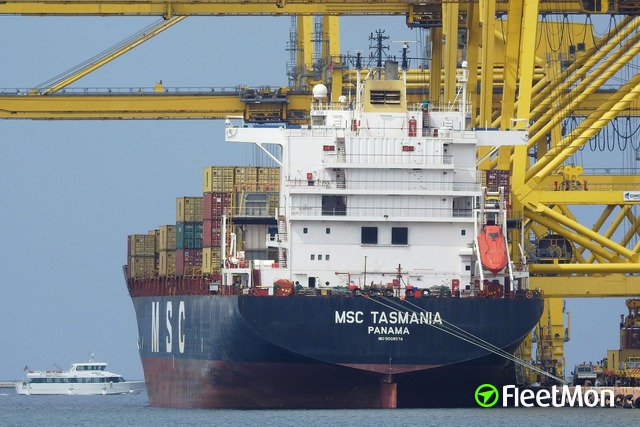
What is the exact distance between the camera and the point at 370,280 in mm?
51219

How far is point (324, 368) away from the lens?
1944 inches

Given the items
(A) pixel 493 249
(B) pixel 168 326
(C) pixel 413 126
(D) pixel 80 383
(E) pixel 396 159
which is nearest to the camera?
(A) pixel 493 249

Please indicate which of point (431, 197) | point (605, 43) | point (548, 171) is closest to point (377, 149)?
point (431, 197)

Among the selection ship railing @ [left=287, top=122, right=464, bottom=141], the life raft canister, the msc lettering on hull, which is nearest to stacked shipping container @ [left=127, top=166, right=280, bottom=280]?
the msc lettering on hull

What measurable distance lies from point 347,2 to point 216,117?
961 cm

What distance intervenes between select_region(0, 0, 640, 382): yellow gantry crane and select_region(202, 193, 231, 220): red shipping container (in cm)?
554

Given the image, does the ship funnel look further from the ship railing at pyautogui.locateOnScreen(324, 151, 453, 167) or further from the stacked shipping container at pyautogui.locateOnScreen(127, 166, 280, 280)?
the stacked shipping container at pyautogui.locateOnScreen(127, 166, 280, 280)

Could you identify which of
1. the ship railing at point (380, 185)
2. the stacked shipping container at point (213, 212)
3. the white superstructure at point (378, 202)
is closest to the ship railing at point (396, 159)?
the white superstructure at point (378, 202)

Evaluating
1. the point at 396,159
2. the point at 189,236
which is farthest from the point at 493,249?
the point at 189,236

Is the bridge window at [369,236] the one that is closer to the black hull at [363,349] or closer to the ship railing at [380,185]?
the ship railing at [380,185]

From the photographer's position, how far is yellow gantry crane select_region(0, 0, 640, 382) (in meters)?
55.2

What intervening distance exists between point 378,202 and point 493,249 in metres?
3.37
